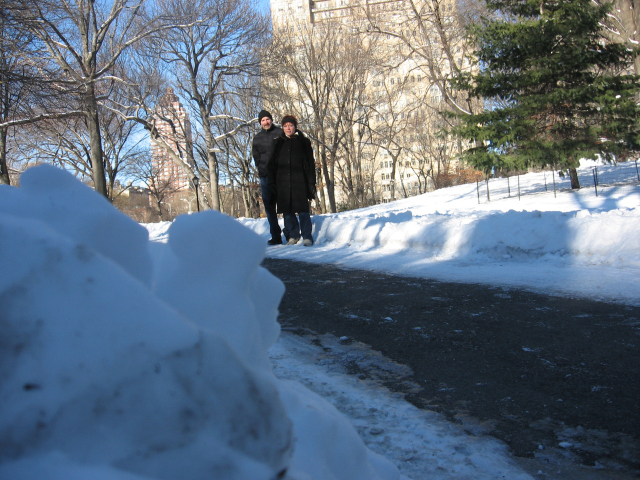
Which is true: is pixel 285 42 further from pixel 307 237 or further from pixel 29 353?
pixel 29 353

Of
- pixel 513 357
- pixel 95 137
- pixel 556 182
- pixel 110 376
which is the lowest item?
pixel 513 357

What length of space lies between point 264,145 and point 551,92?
10.1 m

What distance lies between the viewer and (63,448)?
875 millimetres

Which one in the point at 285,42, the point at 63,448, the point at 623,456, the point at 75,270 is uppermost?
the point at 285,42

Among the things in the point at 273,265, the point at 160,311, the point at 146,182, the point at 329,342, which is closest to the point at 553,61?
the point at 273,265

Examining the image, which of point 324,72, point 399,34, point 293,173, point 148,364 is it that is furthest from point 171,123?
point 148,364

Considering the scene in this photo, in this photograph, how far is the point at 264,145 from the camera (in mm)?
8477

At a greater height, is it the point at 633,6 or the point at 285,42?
the point at 285,42

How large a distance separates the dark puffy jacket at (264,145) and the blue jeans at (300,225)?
0.91 m

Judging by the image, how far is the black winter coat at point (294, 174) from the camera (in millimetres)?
8430

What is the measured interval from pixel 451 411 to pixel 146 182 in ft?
183

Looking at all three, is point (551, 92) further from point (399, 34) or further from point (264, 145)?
point (264, 145)

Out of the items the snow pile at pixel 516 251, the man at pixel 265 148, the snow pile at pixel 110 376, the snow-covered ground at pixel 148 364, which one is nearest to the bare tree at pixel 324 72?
the man at pixel 265 148

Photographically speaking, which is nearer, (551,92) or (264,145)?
(264,145)
